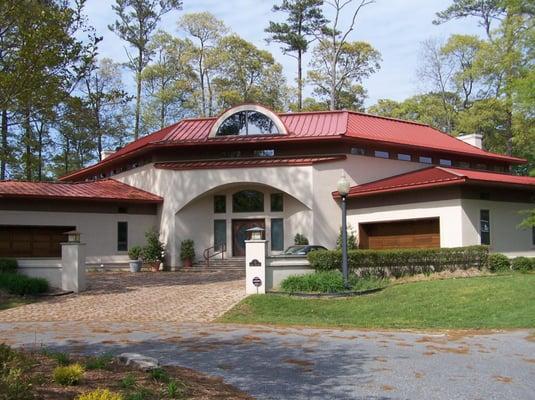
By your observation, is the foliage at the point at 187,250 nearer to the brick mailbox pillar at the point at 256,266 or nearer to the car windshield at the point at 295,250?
the car windshield at the point at 295,250

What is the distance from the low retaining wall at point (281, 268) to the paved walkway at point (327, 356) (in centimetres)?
501

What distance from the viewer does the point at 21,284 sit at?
57.6 feet

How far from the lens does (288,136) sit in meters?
27.3

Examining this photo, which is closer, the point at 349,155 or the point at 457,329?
the point at 457,329

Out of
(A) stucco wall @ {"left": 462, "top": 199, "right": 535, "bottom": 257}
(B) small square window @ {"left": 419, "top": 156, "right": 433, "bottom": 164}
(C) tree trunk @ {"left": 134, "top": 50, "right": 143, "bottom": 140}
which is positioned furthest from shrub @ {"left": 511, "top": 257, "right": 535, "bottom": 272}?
(C) tree trunk @ {"left": 134, "top": 50, "right": 143, "bottom": 140}

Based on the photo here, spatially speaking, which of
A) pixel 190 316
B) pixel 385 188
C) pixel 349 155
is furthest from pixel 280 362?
pixel 349 155

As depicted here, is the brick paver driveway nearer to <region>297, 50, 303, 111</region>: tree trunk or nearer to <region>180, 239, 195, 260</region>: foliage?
<region>180, 239, 195, 260</region>: foliage

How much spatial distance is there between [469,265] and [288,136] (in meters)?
11.4

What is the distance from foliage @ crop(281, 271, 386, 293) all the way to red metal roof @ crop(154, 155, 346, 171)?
10.2 metres

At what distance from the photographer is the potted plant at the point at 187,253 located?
27531mm

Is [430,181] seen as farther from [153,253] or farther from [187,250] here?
[153,253]

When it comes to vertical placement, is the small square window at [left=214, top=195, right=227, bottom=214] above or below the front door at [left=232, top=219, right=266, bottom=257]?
above

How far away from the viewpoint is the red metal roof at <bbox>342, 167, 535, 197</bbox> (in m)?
21.2

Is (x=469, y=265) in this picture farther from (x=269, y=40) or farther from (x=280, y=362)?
(x=269, y=40)
